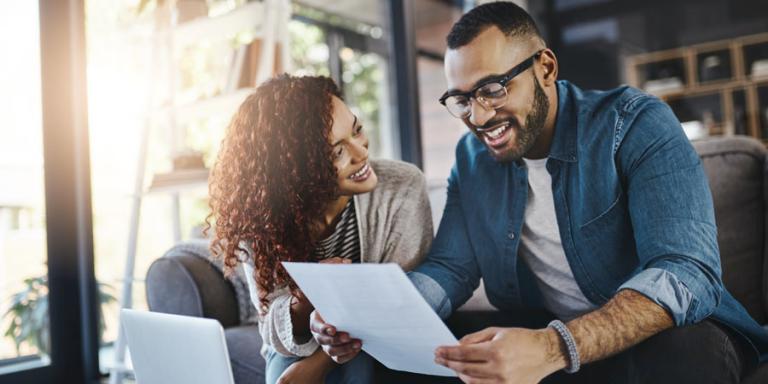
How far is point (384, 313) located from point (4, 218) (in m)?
2.02

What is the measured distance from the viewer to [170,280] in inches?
68.6

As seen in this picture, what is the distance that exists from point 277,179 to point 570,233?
610 mm

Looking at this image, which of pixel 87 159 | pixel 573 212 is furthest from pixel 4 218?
pixel 573 212

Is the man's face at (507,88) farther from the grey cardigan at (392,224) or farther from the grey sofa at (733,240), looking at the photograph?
the grey sofa at (733,240)

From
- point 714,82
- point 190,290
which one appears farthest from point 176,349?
point 714,82

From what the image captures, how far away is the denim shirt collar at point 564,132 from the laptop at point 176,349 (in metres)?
0.71

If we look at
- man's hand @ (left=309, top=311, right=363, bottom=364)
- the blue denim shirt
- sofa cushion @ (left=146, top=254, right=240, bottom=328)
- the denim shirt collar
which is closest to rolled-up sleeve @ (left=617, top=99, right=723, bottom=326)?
the blue denim shirt

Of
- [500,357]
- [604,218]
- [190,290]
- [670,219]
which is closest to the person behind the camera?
[500,357]

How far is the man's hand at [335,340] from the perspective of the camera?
42.9 inches

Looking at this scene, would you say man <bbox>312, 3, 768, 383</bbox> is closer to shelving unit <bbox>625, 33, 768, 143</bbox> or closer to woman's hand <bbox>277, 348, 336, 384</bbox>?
woman's hand <bbox>277, 348, 336, 384</bbox>

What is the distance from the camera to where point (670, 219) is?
107 cm

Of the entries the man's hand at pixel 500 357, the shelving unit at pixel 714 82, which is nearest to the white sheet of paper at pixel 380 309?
the man's hand at pixel 500 357

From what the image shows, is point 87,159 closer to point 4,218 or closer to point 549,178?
point 4,218

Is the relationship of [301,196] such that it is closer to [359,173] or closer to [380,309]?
[359,173]
